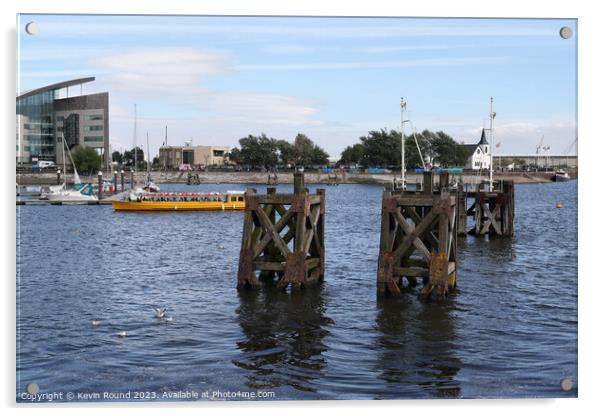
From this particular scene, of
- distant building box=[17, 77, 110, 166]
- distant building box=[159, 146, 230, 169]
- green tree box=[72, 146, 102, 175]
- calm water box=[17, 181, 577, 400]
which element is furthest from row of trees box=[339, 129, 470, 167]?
distant building box=[17, 77, 110, 166]

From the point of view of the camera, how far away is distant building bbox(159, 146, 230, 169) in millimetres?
126119

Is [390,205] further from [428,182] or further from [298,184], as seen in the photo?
[298,184]

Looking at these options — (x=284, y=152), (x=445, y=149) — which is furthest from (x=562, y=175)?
(x=445, y=149)

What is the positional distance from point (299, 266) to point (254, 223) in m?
1.94

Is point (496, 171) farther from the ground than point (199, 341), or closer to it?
farther from the ground

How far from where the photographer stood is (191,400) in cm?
1156

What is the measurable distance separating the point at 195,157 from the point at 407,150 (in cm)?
4322

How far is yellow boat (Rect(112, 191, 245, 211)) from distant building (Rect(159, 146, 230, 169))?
184ft

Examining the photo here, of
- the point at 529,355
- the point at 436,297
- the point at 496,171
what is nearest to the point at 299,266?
the point at 436,297

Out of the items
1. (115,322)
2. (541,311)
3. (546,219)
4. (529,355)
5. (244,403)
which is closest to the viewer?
(244,403)

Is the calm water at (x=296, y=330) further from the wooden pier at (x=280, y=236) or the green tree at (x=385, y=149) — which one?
the green tree at (x=385, y=149)

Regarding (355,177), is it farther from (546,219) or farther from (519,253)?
(519,253)

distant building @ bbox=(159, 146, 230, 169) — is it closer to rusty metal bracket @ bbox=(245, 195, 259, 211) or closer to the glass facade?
rusty metal bracket @ bbox=(245, 195, 259, 211)

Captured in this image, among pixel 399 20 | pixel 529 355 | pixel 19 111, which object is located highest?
pixel 399 20
